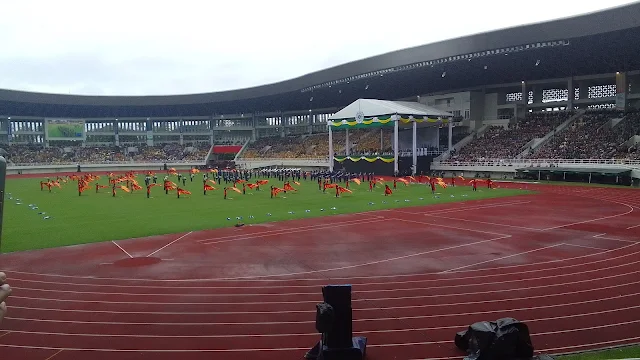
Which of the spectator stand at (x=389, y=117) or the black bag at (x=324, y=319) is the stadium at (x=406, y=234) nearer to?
the spectator stand at (x=389, y=117)

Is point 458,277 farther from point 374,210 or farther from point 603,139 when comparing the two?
point 603,139

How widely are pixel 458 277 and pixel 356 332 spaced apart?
14.0 feet

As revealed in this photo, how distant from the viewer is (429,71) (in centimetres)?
5212

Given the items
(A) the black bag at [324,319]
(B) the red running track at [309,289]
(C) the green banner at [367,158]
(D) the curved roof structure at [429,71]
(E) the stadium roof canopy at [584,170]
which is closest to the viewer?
(A) the black bag at [324,319]

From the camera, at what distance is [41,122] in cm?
8438

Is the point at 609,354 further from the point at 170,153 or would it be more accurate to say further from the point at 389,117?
the point at 170,153

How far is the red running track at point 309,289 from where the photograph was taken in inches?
317

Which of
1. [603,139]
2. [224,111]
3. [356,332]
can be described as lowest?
[356,332]

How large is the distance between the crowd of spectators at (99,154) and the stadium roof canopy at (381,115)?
3833 centimetres

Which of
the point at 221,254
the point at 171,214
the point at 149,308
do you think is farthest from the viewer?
the point at 171,214

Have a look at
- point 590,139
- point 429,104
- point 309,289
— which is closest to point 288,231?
point 309,289

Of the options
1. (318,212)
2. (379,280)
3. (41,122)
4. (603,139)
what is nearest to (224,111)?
(41,122)

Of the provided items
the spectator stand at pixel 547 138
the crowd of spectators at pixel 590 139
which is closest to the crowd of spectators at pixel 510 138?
the spectator stand at pixel 547 138

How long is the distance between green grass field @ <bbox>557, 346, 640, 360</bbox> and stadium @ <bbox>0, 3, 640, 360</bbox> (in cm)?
15
